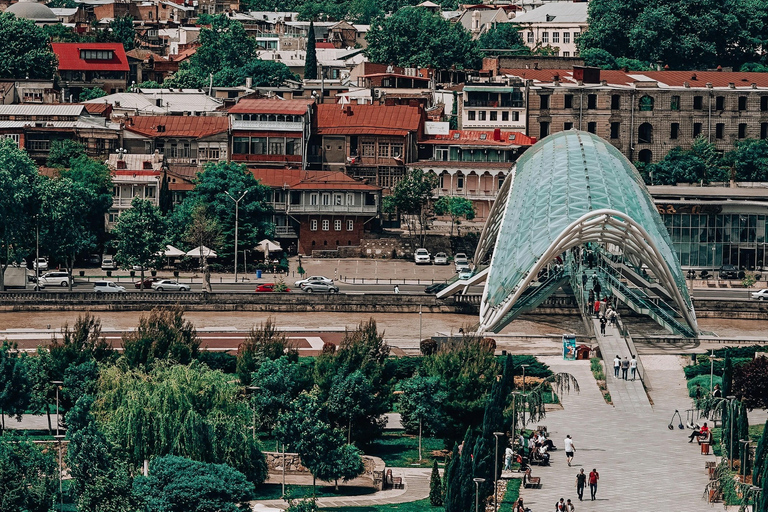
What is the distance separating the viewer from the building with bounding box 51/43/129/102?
167750mm

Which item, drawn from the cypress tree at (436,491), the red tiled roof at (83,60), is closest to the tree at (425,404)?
the cypress tree at (436,491)

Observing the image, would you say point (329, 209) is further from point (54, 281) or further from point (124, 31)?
point (124, 31)

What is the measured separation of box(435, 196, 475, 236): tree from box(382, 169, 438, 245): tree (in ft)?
2.12

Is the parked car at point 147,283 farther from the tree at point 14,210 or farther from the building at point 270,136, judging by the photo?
the building at point 270,136

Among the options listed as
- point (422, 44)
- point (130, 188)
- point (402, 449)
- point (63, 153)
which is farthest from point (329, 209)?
point (422, 44)

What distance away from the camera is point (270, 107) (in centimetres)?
13312

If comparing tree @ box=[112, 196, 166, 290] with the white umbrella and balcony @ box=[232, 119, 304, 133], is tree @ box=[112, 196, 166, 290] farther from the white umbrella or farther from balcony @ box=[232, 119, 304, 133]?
balcony @ box=[232, 119, 304, 133]

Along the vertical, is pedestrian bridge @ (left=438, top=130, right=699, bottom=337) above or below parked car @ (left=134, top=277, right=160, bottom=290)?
above

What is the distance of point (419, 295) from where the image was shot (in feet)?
347

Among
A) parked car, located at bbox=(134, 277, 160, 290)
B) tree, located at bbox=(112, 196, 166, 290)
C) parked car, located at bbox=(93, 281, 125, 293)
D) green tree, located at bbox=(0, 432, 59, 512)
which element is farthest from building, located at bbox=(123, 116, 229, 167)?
green tree, located at bbox=(0, 432, 59, 512)

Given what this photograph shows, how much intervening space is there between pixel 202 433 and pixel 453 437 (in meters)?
11.0

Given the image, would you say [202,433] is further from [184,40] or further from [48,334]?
[184,40]

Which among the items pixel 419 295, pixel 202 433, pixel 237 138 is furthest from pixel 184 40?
pixel 202 433

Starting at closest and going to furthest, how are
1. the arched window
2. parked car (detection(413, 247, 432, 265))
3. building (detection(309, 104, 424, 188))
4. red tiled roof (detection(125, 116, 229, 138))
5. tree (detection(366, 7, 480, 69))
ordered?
parked car (detection(413, 247, 432, 265)), red tiled roof (detection(125, 116, 229, 138)), building (detection(309, 104, 424, 188)), the arched window, tree (detection(366, 7, 480, 69))
